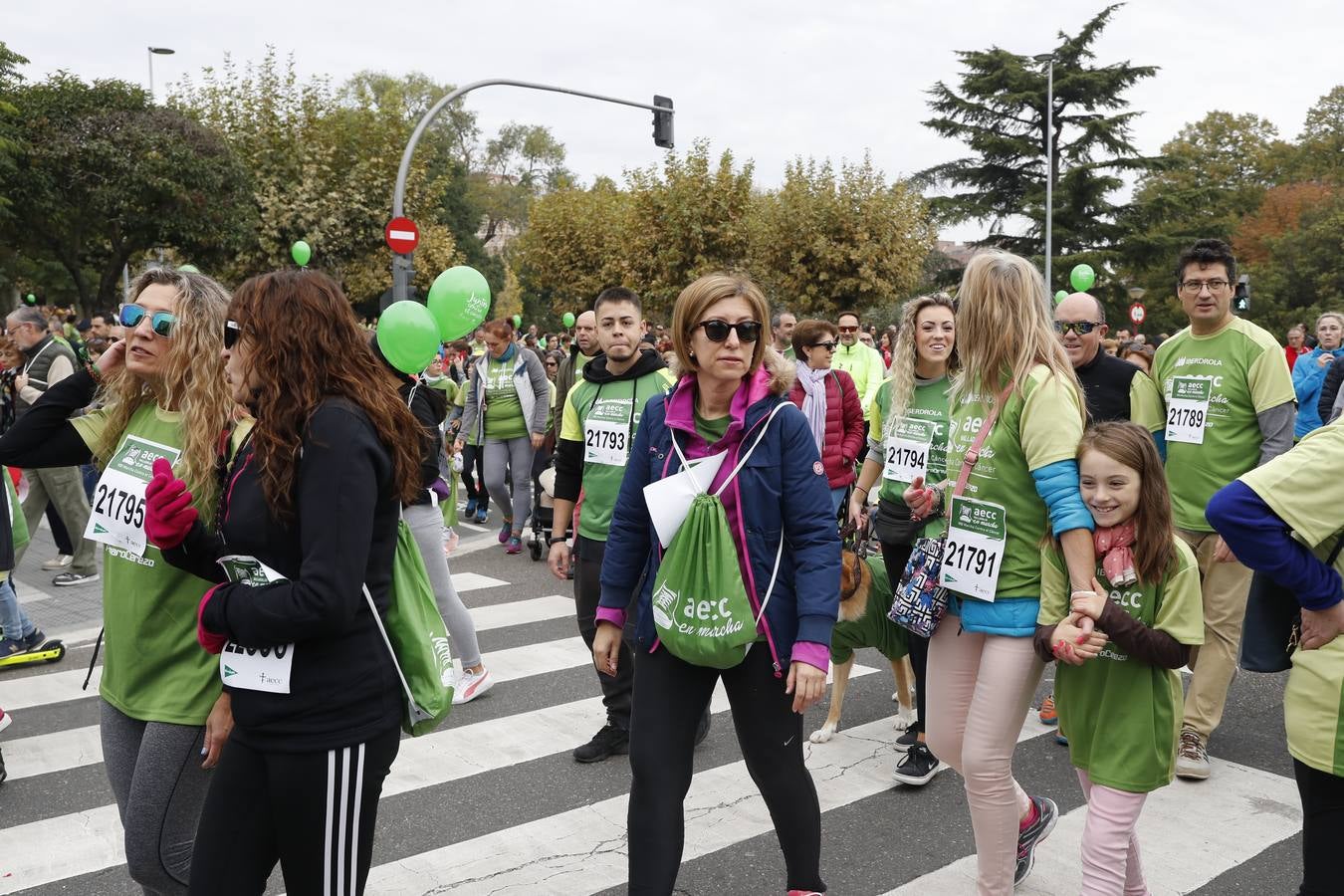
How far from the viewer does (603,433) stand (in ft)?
16.5

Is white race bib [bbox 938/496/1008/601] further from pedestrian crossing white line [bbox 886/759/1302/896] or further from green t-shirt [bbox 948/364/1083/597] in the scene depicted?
pedestrian crossing white line [bbox 886/759/1302/896]

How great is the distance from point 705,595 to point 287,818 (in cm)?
115

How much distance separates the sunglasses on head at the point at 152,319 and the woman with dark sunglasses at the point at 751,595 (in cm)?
134

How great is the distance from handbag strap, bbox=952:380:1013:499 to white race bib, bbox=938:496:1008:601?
0.21 feet

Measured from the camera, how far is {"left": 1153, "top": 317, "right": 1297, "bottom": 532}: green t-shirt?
4887mm

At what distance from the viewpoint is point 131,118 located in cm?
2825

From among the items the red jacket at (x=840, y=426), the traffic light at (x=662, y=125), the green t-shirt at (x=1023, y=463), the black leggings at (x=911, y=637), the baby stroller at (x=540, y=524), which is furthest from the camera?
the traffic light at (x=662, y=125)

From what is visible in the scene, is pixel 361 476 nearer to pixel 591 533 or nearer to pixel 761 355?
pixel 761 355

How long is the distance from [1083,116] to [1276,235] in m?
11.2

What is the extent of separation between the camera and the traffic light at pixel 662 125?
19031mm

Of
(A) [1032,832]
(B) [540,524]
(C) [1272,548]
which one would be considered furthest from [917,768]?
(B) [540,524]

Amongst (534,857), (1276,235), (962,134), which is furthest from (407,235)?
(1276,235)

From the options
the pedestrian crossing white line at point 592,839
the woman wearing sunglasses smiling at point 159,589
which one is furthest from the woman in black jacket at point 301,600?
the pedestrian crossing white line at point 592,839

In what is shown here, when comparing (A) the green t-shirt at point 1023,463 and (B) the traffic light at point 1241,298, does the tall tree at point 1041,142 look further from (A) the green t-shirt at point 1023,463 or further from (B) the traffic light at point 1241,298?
(A) the green t-shirt at point 1023,463
